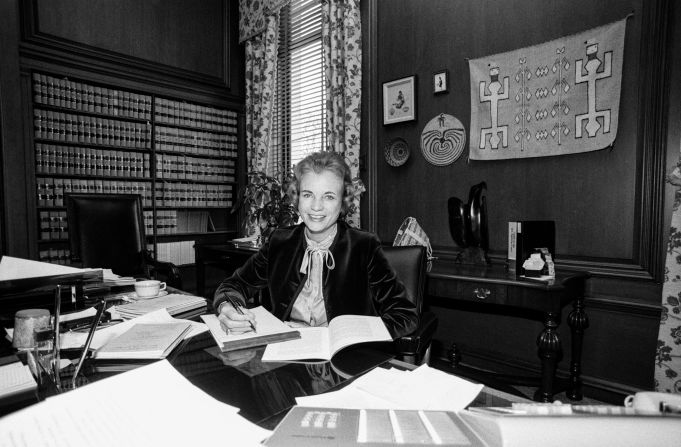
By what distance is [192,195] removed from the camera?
13.0ft

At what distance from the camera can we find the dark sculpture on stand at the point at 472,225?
87.0 inches

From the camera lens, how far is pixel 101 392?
0.58m

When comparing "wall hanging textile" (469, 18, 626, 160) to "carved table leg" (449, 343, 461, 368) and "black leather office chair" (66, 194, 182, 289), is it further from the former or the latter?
"black leather office chair" (66, 194, 182, 289)

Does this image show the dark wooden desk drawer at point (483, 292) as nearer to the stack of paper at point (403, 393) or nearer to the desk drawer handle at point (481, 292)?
the desk drawer handle at point (481, 292)

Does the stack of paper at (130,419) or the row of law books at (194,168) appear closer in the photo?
the stack of paper at (130,419)

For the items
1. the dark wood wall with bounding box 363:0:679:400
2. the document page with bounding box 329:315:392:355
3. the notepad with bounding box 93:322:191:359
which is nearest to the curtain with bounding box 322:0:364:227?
the dark wood wall with bounding box 363:0:679:400

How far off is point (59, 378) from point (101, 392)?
0.24 metres

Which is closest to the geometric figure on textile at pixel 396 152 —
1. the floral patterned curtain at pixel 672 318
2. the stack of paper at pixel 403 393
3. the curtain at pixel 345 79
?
the curtain at pixel 345 79

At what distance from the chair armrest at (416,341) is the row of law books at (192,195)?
10.1ft

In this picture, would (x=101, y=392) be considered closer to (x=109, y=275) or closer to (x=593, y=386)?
(x=109, y=275)

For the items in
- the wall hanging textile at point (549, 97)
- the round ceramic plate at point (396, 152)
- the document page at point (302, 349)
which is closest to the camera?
the document page at point (302, 349)

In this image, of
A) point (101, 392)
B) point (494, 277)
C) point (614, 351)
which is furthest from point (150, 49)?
point (614, 351)

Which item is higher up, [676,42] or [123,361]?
[676,42]

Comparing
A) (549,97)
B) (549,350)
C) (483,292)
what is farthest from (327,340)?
(549,97)
